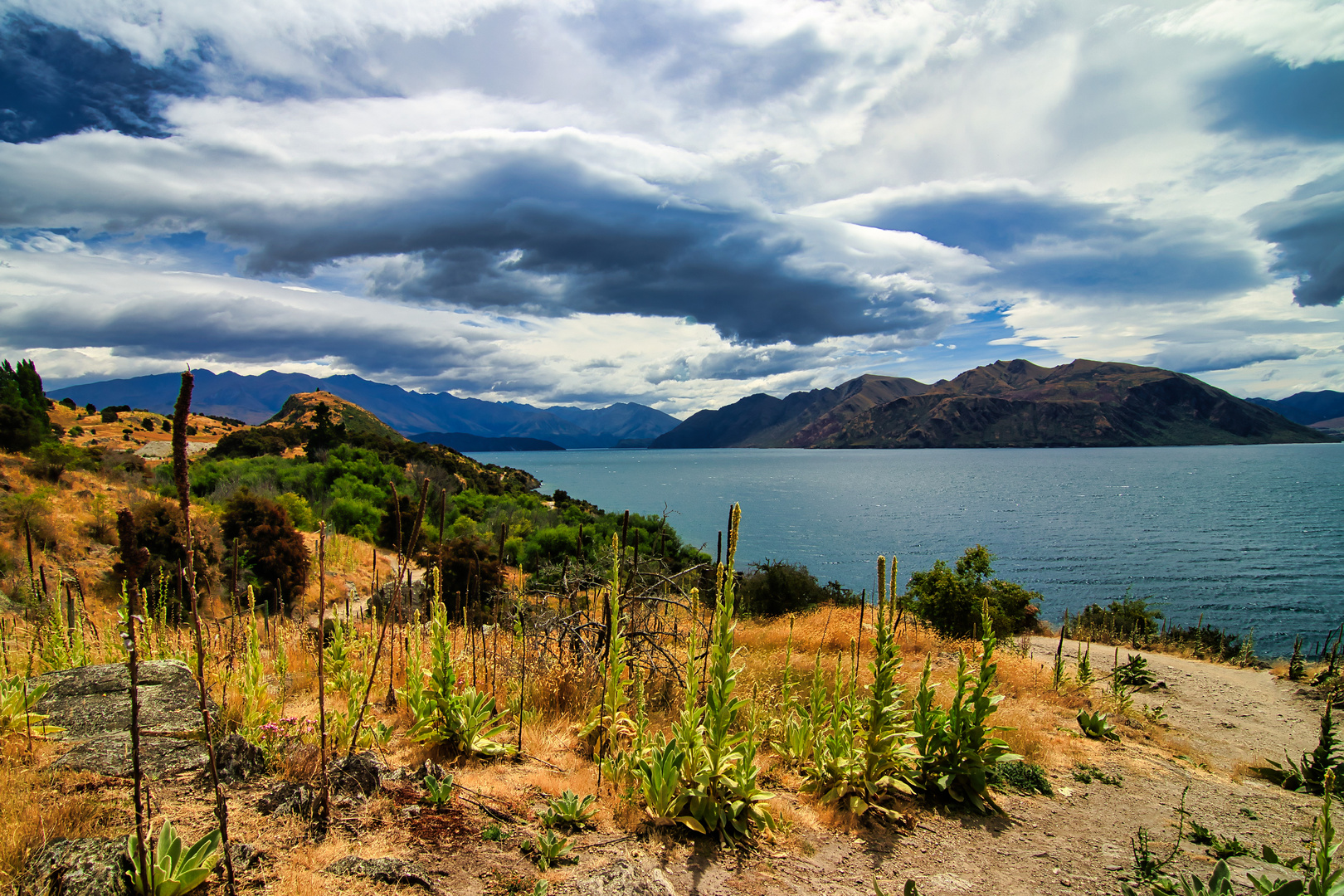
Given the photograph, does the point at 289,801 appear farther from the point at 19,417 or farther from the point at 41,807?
the point at 19,417

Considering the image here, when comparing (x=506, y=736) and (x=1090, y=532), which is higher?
(x=506, y=736)

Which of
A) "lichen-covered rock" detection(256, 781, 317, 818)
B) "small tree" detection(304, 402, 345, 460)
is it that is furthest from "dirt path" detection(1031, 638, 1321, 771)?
"small tree" detection(304, 402, 345, 460)

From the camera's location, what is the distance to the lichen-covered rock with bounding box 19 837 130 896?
9.00 feet

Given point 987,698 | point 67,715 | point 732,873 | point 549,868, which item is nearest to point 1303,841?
point 987,698

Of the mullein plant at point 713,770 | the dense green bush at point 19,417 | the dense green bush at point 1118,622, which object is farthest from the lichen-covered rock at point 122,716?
the dense green bush at point 19,417

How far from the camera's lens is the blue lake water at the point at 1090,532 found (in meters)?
30.9

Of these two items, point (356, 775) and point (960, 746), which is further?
point (960, 746)

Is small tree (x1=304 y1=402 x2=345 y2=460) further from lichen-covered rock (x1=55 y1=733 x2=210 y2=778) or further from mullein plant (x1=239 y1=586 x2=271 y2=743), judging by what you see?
lichen-covered rock (x1=55 y1=733 x2=210 y2=778)

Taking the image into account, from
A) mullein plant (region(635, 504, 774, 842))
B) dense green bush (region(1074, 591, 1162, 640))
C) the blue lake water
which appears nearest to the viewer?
mullein plant (region(635, 504, 774, 842))

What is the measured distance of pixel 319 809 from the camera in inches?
149

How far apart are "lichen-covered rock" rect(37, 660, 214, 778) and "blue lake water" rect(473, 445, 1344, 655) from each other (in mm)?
16705

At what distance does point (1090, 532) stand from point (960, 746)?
55.8m

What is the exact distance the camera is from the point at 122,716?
15.2 feet

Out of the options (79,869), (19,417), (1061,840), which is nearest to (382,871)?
(79,869)
